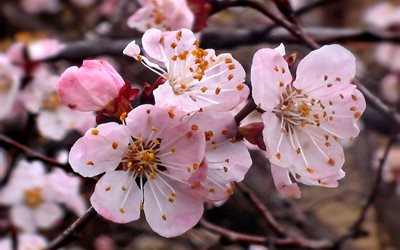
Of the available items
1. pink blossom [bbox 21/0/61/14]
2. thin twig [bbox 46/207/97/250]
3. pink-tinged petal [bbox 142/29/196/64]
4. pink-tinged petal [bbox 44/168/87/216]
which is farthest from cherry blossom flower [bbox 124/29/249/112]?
pink blossom [bbox 21/0/61/14]

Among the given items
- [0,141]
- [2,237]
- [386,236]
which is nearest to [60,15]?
[2,237]

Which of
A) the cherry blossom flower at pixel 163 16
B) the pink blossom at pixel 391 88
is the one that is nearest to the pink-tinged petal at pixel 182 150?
the cherry blossom flower at pixel 163 16

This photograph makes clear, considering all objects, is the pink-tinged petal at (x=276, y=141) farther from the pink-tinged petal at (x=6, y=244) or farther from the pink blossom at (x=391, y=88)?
the pink blossom at (x=391, y=88)

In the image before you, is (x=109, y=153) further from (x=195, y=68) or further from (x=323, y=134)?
(x=323, y=134)

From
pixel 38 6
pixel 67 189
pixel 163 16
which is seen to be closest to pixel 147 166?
pixel 163 16

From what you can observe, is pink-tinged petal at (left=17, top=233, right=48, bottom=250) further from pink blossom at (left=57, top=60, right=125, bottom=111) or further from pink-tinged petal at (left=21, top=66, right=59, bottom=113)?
pink blossom at (left=57, top=60, right=125, bottom=111)

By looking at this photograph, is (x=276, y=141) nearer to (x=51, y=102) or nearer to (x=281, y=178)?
(x=281, y=178)
